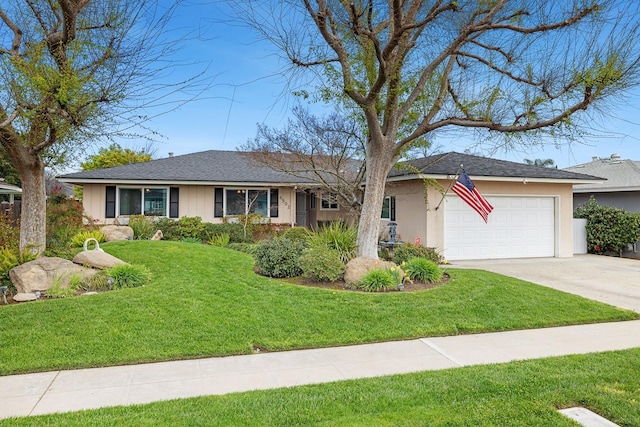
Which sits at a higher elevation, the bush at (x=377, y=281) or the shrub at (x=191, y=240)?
the shrub at (x=191, y=240)

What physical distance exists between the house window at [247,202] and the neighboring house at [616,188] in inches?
514

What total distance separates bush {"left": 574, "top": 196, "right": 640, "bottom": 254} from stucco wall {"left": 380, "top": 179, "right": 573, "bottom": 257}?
5.29ft

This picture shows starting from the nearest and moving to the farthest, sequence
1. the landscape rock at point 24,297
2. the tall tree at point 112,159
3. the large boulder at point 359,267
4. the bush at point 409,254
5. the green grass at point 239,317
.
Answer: the green grass at point 239,317 < the landscape rock at point 24,297 < the large boulder at point 359,267 < the bush at point 409,254 < the tall tree at point 112,159

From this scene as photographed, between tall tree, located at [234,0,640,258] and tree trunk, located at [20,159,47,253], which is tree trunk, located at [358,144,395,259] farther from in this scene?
tree trunk, located at [20,159,47,253]

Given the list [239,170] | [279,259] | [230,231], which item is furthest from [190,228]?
[279,259]

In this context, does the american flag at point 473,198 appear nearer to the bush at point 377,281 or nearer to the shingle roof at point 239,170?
the shingle roof at point 239,170

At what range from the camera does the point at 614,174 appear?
61.9 feet

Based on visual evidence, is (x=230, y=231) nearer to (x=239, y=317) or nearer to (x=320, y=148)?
(x=320, y=148)

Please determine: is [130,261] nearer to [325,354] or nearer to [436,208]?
[325,354]

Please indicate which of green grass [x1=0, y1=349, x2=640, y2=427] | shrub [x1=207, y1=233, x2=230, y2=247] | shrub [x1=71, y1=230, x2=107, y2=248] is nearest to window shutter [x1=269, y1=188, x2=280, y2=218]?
shrub [x1=207, y1=233, x2=230, y2=247]

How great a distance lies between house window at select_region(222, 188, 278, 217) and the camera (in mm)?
16453

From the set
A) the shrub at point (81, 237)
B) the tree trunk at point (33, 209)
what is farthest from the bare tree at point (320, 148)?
the tree trunk at point (33, 209)

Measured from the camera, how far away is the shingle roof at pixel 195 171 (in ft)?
49.6

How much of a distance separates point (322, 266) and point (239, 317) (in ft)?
7.73
